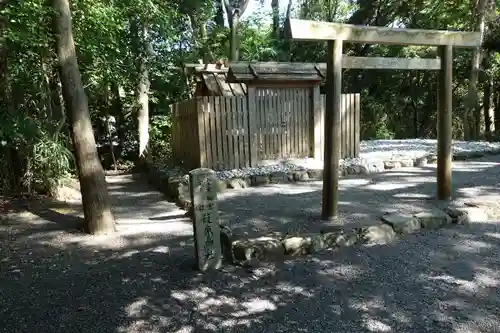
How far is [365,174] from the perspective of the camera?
316 inches

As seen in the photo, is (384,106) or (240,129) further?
(384,106)

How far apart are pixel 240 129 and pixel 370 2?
1104 cm

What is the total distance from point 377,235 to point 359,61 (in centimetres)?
212

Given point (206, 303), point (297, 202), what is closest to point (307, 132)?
point (297, 202)

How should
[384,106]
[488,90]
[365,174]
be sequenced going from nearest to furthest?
1. [365,174]
2. [488,90]
3. [384,106]

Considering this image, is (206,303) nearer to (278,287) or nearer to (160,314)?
Result: (160,314)

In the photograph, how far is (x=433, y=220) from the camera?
4.67 m

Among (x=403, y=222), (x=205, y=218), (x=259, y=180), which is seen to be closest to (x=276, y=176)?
(x=259, y=180)

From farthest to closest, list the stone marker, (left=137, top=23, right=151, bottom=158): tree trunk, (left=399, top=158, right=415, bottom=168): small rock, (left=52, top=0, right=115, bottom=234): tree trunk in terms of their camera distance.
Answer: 1. (left=137, top=23, right=151, bottom=158): tree trunk
2. (left=399, top=158, right=415, bottom=168): small rock
3. (left=52, top=0, right=115, bottom=234): tree trunk
4. the stone marker

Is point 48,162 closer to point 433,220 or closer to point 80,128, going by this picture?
point 80,128

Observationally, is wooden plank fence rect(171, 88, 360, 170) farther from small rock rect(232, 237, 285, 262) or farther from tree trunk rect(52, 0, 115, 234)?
small rock rect(232, 237, 285, 262)

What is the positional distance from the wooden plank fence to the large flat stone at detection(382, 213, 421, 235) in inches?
160

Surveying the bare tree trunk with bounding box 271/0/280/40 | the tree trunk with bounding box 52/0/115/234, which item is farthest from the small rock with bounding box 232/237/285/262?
the bare tree trunk with bounding box 271/0/280/40

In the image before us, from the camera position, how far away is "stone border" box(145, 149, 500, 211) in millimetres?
7059
